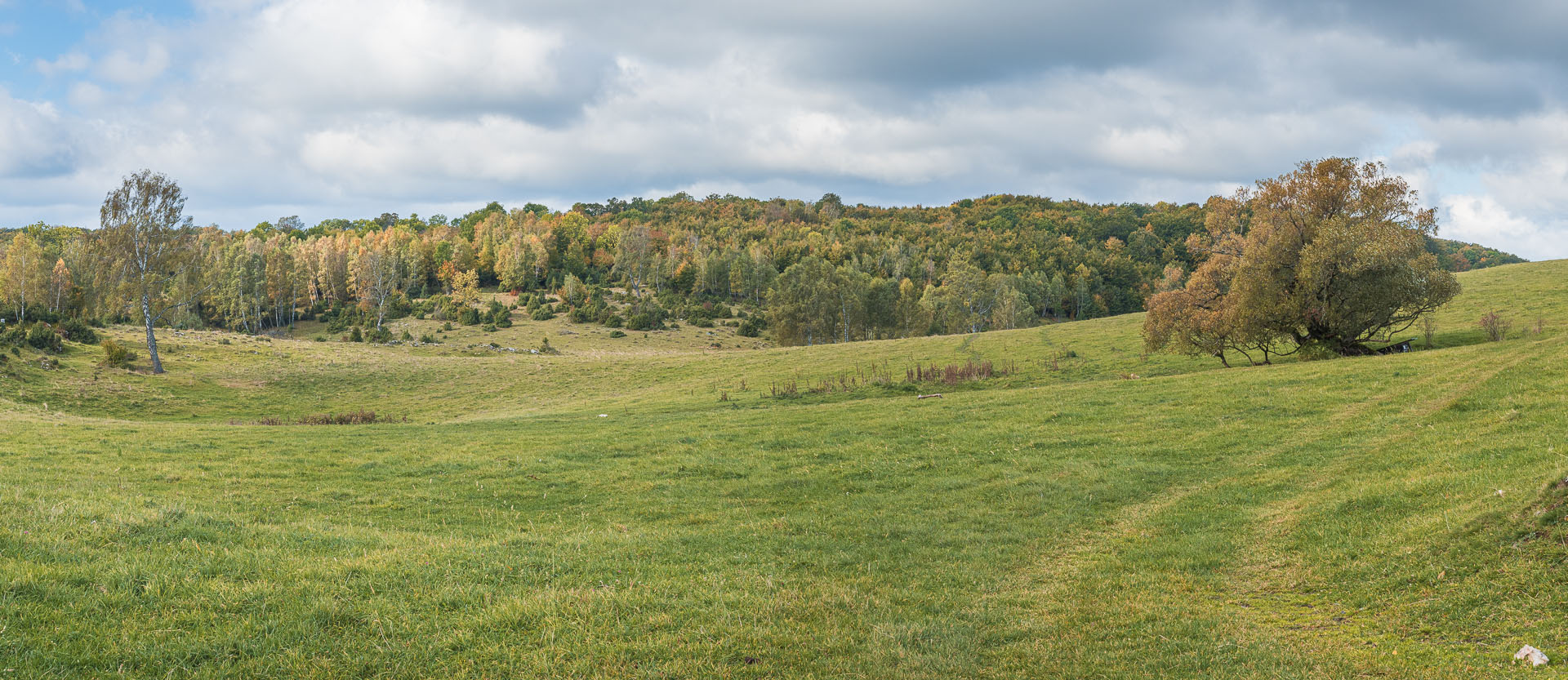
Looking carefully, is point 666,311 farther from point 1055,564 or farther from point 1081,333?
point 1055,564

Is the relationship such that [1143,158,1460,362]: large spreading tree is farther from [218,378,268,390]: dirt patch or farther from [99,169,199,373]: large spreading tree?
[99,169,199,373]: large spreading tree

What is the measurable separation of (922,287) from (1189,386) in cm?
12150

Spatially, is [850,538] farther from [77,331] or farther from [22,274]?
[22,274]

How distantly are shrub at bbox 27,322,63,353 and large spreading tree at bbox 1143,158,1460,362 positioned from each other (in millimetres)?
70825

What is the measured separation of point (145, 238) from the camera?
193ft

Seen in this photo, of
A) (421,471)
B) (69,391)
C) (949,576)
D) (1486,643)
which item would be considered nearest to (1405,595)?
(1486,643)

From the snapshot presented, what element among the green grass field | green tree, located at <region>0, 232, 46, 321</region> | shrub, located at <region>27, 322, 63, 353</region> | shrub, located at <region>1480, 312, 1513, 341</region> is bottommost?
the green grass field

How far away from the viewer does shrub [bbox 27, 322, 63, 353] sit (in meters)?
51.5

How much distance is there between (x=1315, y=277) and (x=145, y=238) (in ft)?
254

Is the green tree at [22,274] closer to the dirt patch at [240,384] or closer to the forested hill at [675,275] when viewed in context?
the forested hill at [675,275]

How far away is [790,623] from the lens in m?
8.76

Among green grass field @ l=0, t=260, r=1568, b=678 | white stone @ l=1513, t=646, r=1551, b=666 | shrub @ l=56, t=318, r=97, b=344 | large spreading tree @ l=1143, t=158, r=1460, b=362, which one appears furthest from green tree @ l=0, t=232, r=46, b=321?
white stone @ l=1513, t=646, r=1551, b=666

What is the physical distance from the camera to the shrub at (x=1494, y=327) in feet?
116

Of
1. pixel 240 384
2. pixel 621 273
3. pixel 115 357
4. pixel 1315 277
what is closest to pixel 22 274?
pixel 115 357
